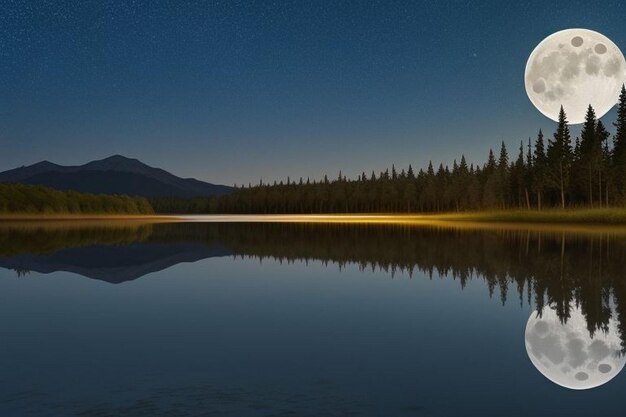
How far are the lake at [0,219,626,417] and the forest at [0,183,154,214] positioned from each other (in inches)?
4122

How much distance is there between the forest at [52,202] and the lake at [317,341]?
344 ft

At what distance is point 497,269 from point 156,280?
1494 cm

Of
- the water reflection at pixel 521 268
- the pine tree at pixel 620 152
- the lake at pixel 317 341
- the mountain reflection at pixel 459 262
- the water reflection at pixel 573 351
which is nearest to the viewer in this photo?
the lake at pixel 317 341

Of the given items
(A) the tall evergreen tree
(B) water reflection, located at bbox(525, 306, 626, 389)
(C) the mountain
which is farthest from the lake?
(A) the tall evergreen tree

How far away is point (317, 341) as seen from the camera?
12.9 metres

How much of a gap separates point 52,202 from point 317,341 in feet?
419

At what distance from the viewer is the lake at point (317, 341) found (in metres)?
8.91

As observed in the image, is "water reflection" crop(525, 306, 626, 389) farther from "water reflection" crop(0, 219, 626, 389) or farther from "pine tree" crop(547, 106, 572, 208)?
"pine tree" crop(547, 106, 572, 208)

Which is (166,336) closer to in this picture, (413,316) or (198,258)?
(413,316)

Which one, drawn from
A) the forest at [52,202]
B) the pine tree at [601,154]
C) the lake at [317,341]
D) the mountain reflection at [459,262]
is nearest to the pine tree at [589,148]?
the pine tree at [601,154]

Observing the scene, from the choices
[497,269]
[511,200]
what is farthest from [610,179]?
[497,269]

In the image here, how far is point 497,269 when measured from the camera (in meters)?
25.6

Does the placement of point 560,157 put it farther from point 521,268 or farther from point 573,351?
point 573,351

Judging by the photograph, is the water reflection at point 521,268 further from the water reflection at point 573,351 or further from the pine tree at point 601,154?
the pine tree at point 601,154
